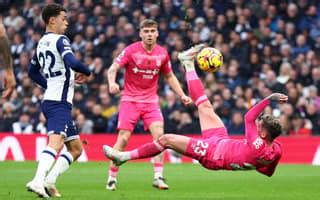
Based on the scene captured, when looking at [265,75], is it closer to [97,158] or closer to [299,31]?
[299,31]

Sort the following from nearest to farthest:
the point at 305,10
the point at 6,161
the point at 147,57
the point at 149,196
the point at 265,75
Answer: the point at 149,196 < the point at 147,57 < the point at 6,161 < the point at 265,75 < the point at 305,10

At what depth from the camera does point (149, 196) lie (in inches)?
484

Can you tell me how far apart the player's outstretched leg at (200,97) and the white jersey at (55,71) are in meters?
1.80

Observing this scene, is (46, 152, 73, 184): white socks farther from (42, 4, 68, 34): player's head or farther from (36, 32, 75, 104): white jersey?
(42, 4, 68, 34): player's head

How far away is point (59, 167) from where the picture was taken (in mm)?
12000

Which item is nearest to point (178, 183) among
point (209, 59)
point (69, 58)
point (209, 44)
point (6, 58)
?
point (209, 59)

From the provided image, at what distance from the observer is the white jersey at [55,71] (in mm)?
11836

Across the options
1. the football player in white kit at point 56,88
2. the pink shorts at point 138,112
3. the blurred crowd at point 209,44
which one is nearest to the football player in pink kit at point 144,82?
the pink shorts at point 138,112

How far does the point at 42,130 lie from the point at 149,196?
11008mm

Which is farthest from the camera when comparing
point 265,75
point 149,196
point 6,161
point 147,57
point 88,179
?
point 265,75

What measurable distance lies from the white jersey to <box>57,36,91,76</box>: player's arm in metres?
0.08

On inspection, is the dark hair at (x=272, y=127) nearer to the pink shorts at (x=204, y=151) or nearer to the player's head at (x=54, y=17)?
the pink shorts at (x=204, y=151)

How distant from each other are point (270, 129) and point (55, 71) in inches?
111

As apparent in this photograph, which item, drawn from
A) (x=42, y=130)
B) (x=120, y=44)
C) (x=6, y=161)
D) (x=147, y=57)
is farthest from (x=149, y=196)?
(x=120, y=44)
